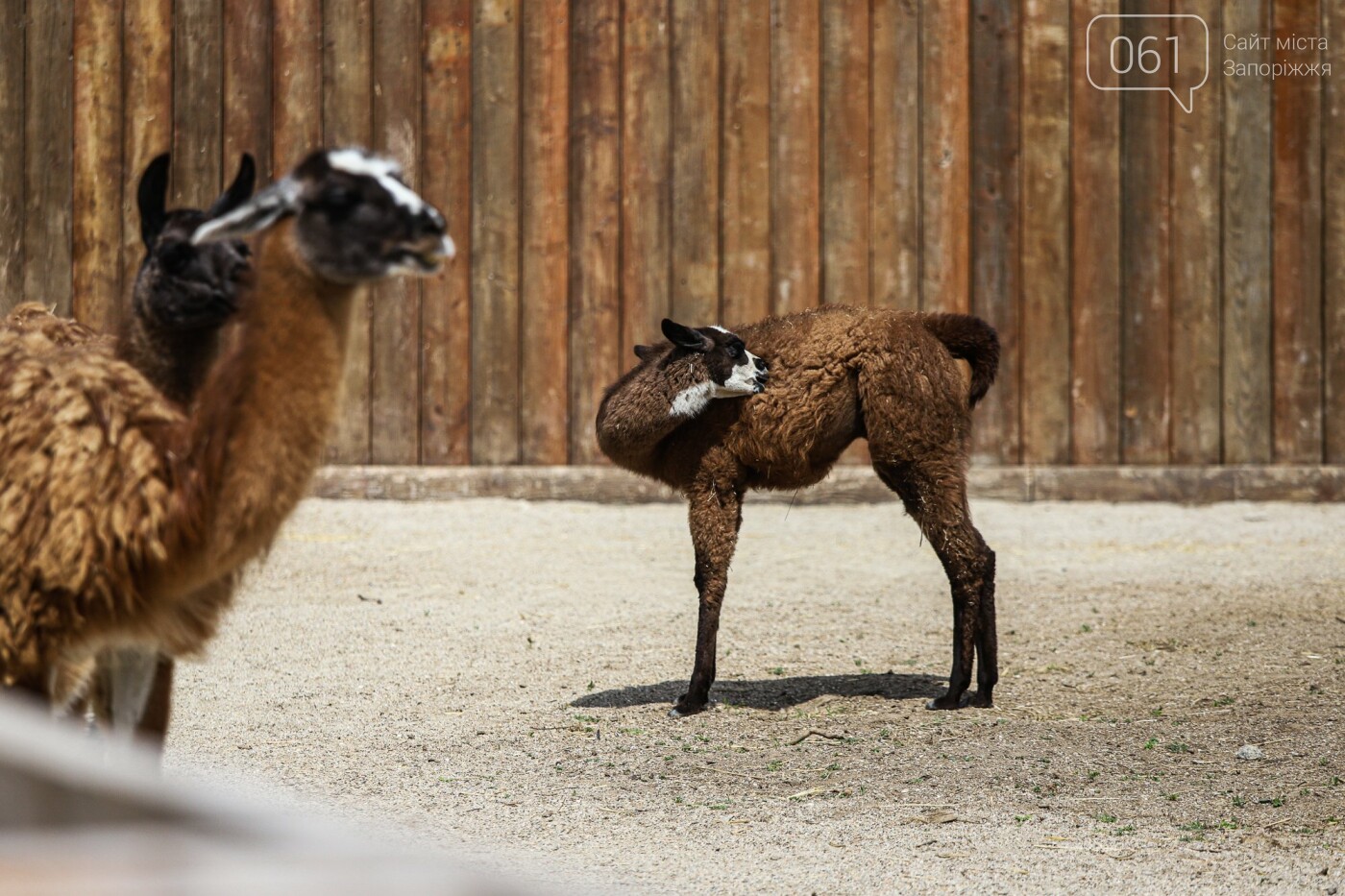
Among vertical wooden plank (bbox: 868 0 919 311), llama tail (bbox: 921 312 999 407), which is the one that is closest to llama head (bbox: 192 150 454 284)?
llama tail (bbox: 921 312 999 407)

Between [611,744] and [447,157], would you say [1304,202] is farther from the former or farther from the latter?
[611,744]

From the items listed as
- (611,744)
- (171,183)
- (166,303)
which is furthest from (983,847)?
(171,183)

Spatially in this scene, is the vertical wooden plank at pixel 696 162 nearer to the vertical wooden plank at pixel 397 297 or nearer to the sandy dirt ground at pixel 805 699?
the sandy dirt ground at pixel 805 699

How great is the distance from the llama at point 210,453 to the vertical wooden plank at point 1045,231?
679 cm

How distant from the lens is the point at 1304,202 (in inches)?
375

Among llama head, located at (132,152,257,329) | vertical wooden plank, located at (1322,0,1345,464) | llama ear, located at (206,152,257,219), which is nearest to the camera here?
llama ear, located at (206,152,257,219)

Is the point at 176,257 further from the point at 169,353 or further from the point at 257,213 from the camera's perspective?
the point at 257,213

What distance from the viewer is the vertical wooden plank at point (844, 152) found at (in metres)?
9.49

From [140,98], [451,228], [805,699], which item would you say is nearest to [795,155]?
[451,228]

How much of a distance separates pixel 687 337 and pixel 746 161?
3711 mm

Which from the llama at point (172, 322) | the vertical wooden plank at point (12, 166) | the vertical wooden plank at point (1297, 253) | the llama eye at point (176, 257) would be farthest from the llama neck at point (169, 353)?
the vertical wooden plank at point (1297, 253)

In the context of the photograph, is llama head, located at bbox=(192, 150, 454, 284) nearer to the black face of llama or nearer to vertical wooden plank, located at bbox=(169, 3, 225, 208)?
the black face of llama

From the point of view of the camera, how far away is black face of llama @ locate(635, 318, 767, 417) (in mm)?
6035

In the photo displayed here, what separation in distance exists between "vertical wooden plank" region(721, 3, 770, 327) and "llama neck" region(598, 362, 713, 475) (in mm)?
3330
